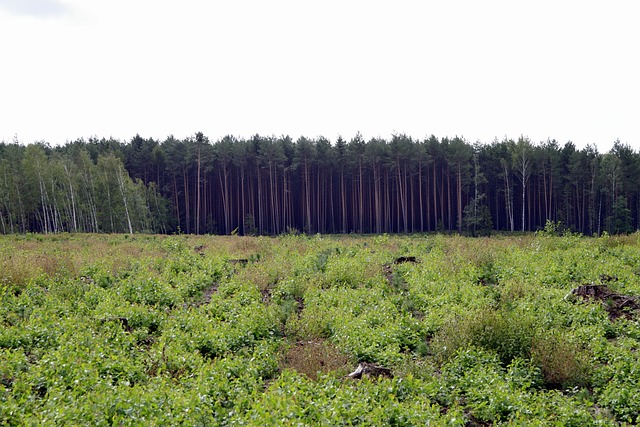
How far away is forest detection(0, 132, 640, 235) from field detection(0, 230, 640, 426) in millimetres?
49508

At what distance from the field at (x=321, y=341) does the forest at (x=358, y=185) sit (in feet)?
162

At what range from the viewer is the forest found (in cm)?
6944

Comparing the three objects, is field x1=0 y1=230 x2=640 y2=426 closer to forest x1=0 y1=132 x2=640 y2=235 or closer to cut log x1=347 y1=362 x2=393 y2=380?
cut log x1=347 y1=362 x2=393 y2=380

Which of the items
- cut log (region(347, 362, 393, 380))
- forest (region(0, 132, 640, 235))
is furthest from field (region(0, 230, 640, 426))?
forest (region(0, 132, 640, 235))

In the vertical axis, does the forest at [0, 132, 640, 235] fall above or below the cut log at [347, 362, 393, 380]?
above

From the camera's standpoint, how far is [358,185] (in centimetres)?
7806

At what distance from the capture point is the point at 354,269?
1783 centimetres

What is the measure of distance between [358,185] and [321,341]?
6693 centimetres

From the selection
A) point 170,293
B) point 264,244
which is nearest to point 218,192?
point 264,244

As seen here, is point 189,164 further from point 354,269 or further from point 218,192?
point 354,269

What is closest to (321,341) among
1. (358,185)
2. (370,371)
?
(370,371)

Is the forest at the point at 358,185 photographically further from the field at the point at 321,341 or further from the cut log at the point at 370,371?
the cut log at the point at 370,371

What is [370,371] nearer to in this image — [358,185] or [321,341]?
[321,341]

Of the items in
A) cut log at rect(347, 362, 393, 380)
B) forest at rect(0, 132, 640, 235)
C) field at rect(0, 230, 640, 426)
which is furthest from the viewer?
forest at rect(0, 132, 640, 235)
